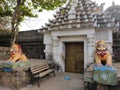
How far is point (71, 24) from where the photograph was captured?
6.53 m

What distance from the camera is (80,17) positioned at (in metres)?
6.55

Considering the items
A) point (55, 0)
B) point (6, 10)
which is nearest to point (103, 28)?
point (55, 0)

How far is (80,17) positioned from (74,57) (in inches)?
86.6

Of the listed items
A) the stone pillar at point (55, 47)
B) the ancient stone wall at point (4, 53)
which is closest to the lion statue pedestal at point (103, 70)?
the stone pillar at point (55, 47)

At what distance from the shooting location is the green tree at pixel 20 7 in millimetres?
7953

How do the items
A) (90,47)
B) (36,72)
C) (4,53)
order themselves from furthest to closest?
1. (4,53)
2. (90,47)
3. (36,72)

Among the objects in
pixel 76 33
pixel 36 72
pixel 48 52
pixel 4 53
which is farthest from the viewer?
pixel 4 53

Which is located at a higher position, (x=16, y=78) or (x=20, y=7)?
(x=20, y=7)

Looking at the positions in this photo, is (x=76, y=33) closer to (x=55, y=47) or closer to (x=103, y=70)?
(x=55, y=47)

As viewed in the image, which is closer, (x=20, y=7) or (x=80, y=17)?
(x=80, y=17)

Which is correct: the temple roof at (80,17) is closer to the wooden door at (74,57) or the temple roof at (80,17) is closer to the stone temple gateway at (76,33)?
the stone temple gateway at (76,33)

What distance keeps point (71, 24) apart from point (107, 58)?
9.93 ft

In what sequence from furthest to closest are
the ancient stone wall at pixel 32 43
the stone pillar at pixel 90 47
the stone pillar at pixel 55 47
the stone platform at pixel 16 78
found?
1. the ancient stone wall at pixel 32 43
2. the stone pillar at pixel 55 47
3. the stone pillar at pixel 90 47
4. the stone platform at pixel 16 78

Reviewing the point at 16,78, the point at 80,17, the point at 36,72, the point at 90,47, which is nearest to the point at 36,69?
the point at 36,72
